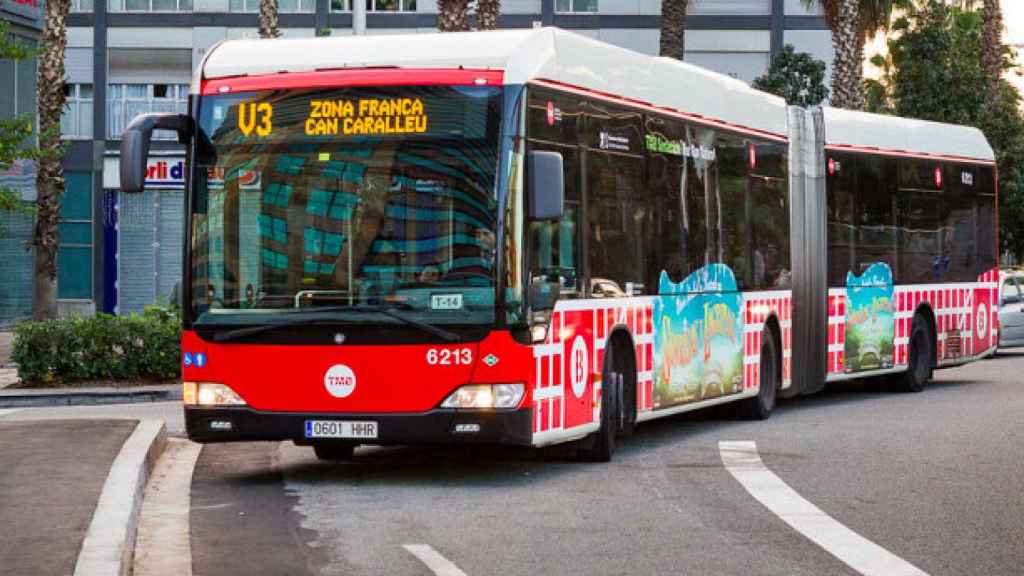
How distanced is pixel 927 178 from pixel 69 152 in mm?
36772

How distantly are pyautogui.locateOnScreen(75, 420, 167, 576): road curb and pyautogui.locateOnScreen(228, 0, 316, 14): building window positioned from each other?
142ft

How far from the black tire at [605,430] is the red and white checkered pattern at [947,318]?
23.8ft

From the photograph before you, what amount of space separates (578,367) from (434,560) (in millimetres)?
4391

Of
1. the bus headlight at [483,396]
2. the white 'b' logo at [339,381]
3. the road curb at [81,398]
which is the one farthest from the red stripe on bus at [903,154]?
the white 'b' logo at [339,381]

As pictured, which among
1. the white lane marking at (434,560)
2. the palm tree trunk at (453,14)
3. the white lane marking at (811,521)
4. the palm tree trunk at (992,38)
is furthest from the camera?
the palm tree trunk at (992,38)

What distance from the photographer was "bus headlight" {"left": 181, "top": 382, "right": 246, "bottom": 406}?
13484 mm

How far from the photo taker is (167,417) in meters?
20.5

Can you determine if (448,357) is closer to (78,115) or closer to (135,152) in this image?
(135,152)

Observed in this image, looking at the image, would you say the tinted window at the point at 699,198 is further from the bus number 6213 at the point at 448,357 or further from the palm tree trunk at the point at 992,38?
the palm tree trunk at the point at 992,38

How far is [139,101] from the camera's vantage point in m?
56.8

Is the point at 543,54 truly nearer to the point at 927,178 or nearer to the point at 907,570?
the point at 907,570

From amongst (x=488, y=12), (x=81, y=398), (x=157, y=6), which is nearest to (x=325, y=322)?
(x=81, y=398)

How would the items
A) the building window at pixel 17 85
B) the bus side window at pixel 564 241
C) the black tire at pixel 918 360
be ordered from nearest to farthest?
1. the bus side window at pixel 564 241
2. the black tire at pixel 918 360
3. the building window at pixel 17 85

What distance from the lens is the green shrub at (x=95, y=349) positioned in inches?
998
